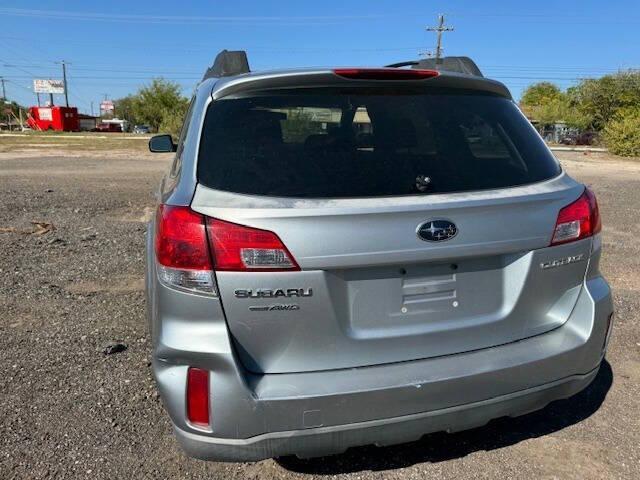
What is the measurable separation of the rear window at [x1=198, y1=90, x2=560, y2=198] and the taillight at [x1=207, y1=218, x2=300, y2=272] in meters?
0.17

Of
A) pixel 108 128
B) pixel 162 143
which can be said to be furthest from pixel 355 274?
pixel 108 128

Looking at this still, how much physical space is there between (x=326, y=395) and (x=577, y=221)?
1.30 meters

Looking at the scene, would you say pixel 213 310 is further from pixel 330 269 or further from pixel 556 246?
pixel 556 246

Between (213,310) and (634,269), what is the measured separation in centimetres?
515

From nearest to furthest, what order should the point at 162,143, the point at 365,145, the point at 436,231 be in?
1. the point at 436,231
2. the point at 365,145
3. the point at 162,143

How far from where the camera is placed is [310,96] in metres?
2.29

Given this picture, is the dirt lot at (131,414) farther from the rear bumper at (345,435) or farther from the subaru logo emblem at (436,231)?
the subaru logo emblem at (436,231)

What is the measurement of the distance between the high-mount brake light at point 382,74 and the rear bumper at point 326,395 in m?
1.13

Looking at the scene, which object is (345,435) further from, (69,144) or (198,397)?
(69,144)

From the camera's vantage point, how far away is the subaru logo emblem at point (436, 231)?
198 cm

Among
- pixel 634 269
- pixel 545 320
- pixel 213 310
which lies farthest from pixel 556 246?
pixel 634 269

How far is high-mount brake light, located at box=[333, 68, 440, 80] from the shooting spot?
7.49ft

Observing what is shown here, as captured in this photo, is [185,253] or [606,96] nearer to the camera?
[185,253]

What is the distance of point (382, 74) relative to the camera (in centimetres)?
232
